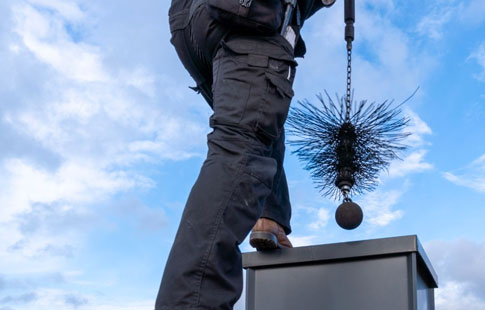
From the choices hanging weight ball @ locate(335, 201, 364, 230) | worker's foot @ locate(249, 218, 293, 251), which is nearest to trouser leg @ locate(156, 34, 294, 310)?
worker's foot @ locate(249, 218, 293, 251)

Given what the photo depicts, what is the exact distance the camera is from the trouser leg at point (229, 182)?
4.27 feet

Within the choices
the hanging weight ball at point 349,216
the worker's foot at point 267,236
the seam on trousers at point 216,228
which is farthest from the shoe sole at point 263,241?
the seam on trousers at point 216,228

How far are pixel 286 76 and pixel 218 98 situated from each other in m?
0.18

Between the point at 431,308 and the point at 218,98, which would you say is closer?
the point at 218,98

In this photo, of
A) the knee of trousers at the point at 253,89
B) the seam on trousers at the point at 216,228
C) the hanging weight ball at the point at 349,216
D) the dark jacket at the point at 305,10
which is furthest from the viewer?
the hanging weight ball at the point at 349,216

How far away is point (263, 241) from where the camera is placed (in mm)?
2072

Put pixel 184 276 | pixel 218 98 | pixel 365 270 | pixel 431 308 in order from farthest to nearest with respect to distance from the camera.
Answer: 1. pixel 431 308
2. pixel 365 270
3. pixel 218 98
4. pixel 184 276

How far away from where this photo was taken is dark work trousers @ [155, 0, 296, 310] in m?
1.30

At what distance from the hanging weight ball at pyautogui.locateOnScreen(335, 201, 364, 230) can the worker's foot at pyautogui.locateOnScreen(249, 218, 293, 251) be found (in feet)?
0.60

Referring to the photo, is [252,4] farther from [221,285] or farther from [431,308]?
[431,308]

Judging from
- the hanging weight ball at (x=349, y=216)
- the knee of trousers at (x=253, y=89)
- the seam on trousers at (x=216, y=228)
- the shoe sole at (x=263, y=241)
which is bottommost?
the seam on trousers at (x=216, y=228)

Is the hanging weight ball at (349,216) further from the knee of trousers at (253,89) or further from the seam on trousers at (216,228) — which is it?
the seam on trousers at (216,228)

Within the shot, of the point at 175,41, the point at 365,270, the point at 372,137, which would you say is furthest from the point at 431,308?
the point at 175,41

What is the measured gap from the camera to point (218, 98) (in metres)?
1.55
